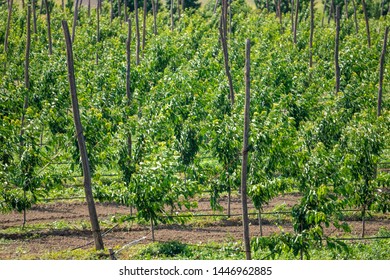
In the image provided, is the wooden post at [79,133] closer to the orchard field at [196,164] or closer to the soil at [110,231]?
the orchard field at [196,164]

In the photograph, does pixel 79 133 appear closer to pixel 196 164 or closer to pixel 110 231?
pixel 196 164

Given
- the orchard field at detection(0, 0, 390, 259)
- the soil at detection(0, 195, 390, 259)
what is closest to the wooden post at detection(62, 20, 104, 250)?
the orchard field at detection(0, 0, 390, 259)

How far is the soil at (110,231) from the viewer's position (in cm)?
1753

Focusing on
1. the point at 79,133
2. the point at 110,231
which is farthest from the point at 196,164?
the point at 79,133

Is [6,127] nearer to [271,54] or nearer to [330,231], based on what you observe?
[330,231]

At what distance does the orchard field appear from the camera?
588 inches

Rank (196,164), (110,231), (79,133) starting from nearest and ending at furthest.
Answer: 1. (79,133)
2. (196,164)
3. (110,231)

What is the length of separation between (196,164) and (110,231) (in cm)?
315

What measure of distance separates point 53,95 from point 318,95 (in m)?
9.00

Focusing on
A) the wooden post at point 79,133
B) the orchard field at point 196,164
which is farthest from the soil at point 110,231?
the wooden post at point 79,133

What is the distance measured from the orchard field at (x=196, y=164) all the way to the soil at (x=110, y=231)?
54 mm

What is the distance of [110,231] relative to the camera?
18531mm

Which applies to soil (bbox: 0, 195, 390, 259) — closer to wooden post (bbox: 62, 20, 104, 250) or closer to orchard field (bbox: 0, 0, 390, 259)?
orchard field (bbox: 0, 0, 390, 259)
